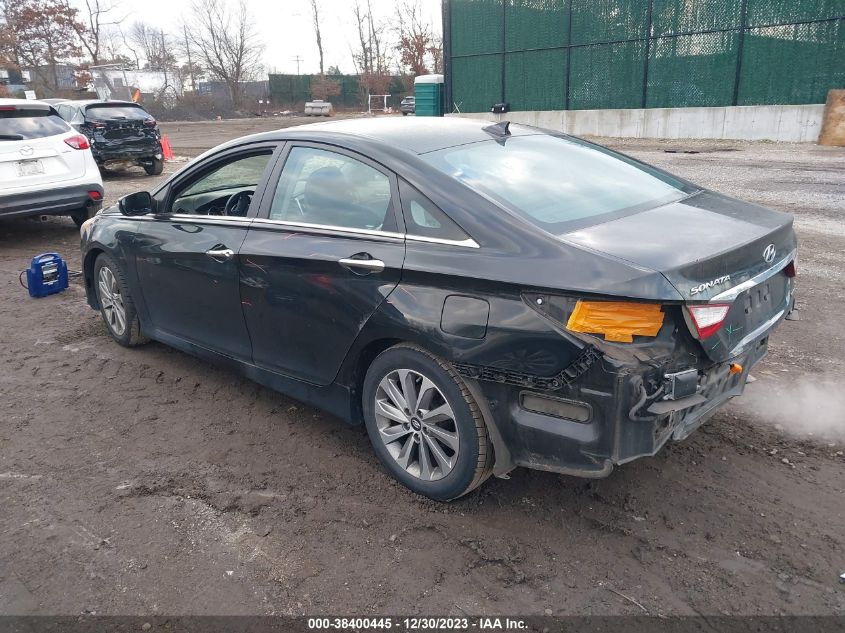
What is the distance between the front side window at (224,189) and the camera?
406 cm

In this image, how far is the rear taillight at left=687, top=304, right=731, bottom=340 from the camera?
2.53 m

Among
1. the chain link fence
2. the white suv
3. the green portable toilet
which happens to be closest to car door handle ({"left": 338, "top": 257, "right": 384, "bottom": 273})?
the white suv

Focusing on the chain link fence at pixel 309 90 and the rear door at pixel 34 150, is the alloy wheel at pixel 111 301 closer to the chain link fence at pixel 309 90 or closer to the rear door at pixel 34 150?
the rear door at pixel 34 150

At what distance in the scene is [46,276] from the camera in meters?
6.71

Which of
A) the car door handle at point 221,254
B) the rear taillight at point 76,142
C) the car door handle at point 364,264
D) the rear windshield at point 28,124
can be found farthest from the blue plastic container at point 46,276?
the car door handle at point 364,264

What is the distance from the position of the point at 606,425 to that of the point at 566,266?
0.61m

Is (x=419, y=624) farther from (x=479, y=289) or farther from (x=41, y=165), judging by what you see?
(x=41, y=165)

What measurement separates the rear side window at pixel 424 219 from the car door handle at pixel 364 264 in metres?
0.20

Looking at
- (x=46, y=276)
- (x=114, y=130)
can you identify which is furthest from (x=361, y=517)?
(x=114, y=130)

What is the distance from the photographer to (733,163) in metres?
14.1

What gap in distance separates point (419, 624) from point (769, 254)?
211cm

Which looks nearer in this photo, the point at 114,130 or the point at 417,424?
the point at 417,424

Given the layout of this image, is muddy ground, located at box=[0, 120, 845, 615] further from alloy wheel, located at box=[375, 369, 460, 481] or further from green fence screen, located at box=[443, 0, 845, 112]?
green fence screen, located at box=[443, 0, 845, 112]

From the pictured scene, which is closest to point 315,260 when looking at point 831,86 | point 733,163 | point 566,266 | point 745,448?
point 566,266
